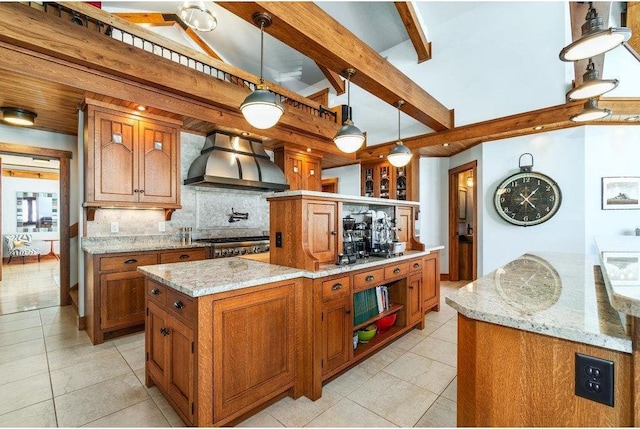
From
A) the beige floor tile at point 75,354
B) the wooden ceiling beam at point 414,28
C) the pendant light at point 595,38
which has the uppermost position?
the wooden ceiling beam at point 414,28

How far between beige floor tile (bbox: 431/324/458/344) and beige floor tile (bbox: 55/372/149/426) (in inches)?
108

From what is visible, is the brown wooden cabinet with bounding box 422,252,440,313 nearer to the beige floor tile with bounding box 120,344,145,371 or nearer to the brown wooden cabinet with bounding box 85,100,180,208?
the beige floor tile with bounding box 120,344,145,371

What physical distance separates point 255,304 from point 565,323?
1.47m

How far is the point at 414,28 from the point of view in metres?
4.68

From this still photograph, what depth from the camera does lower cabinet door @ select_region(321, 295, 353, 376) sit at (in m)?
2.08

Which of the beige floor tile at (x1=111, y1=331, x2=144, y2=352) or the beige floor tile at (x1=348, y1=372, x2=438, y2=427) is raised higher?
the beige floor tile at (x1=348, y1=372, x2=438, y2=427)

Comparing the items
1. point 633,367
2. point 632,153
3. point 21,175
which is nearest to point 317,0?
point 632,153

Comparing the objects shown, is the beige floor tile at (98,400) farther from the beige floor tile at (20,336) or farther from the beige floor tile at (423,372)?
the beige floor tile at (423,372)

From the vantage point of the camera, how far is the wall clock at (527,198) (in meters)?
4.23

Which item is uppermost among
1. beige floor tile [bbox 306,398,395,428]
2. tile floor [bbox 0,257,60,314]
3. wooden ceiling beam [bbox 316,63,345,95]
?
wooden ceiling beam [bbox 316,63,345,95]

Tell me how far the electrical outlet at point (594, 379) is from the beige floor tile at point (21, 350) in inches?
155

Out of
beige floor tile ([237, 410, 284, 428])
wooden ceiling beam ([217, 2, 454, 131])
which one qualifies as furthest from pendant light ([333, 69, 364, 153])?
beige floor tile ([237, 410, 284, 428])

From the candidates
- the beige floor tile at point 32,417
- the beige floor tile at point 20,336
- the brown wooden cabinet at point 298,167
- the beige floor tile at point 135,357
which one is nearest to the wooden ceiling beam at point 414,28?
the brown wooden cabinet at point 298,167

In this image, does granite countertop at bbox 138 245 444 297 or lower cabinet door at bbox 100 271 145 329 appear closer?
granite countertop at bbox 138 245 444 297
